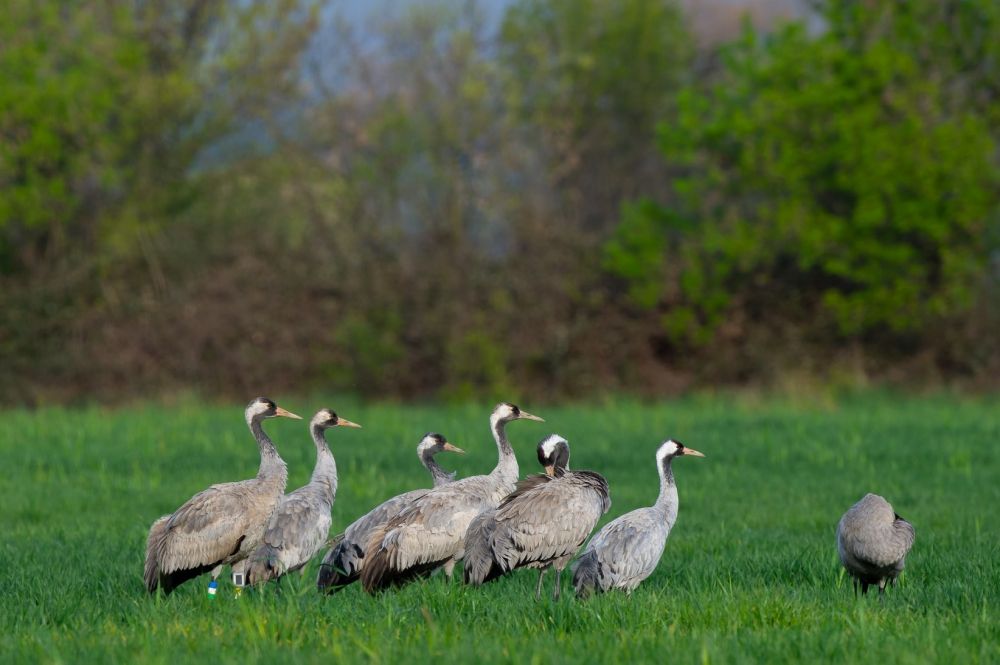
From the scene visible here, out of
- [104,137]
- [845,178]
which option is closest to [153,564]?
[845,178]

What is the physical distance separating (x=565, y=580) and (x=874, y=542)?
7.71 feet

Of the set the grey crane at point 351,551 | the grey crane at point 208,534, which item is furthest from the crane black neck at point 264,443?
the grey crane at point 351,551

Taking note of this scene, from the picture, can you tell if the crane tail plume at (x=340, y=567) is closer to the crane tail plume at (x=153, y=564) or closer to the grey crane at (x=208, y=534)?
the grey crane at (x=208, y=534)

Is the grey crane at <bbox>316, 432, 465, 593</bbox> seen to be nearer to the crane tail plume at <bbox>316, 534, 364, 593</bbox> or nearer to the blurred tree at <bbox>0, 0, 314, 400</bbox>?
the crane tail plume at <bbox>316, 534, 364, 593</bbox>

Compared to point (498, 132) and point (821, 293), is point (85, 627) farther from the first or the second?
point (498, 132)

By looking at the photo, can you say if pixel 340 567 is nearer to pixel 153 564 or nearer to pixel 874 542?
pixel 153 564

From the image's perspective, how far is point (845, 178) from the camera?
33.6 m

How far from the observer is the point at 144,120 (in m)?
37.3

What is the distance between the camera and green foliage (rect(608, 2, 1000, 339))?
33.4m

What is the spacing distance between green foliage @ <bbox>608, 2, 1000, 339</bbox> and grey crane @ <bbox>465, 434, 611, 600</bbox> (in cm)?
2476

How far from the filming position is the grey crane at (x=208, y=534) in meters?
9.66

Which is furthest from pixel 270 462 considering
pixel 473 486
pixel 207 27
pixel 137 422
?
pixel 207 27

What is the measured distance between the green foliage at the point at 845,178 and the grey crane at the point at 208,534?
82.9 feet

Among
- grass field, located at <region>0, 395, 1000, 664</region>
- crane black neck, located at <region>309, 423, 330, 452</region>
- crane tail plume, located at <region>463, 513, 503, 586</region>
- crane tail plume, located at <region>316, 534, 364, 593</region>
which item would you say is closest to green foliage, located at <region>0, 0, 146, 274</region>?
grass field, located at <region>0, 395, 1000, 664</region>
